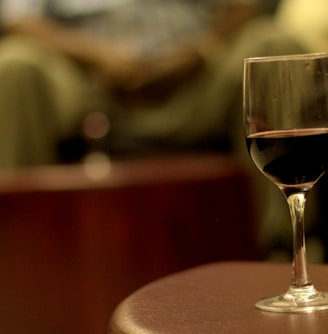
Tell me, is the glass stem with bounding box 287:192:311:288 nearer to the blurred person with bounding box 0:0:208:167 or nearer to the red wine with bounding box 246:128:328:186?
the red wine with bounding box 246:128:328:186

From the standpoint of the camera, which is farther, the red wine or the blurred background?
the blurred background

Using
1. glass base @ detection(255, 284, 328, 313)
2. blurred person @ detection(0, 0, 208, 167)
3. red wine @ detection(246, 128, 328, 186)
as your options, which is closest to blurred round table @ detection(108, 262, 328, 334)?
glass base @ detection(255, 284, 328, 313)

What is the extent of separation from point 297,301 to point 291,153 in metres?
0.12

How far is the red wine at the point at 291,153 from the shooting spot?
2.78 ft

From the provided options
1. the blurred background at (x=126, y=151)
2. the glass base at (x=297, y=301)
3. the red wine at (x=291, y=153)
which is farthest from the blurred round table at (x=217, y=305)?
the blurred background at (x=126, y=151)

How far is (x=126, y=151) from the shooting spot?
2410 millimetres

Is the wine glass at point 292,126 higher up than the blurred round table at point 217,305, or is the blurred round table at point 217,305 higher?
the wine glass at point 292,126

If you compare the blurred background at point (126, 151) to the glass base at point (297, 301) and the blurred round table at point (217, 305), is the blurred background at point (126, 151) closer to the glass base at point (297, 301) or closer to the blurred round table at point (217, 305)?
the blurred round table at point (217, 305)

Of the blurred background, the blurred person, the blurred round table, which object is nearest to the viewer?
the blurred round table

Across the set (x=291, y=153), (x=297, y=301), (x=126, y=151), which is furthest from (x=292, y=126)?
(x=126, y=151)

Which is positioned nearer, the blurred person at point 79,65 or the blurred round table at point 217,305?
the blurred round table at point 217,305

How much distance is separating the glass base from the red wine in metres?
0.09

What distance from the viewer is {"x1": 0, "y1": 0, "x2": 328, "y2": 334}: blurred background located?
5.36ft

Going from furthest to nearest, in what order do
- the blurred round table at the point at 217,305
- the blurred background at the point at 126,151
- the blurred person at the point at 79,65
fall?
the blurred person at the point at 79,65 → the blurred background at the point at 126,151 → the blurred round table at the point at 217,305
